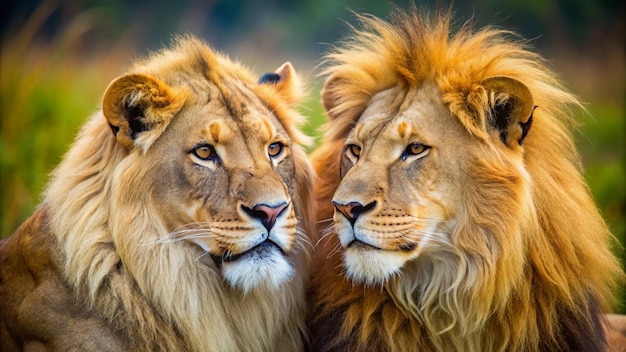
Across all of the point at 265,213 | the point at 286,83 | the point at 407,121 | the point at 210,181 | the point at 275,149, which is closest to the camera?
the point at 265,213

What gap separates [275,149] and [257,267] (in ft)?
1.77

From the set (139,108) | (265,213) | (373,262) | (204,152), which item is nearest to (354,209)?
(373,262)

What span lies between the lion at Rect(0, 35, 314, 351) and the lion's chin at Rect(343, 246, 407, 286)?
0.76 feet

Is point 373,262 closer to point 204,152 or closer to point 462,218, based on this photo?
point 462,218

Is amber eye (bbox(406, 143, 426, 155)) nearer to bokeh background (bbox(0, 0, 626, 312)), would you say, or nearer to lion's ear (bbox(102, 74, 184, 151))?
lion's ear (bbox(102, 74, 184, 151))

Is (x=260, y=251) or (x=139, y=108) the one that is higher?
(x=139, y=108)

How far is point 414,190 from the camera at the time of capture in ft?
9.75

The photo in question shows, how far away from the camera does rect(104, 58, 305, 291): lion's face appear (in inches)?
114

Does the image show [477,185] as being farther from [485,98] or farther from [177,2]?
[177,2]

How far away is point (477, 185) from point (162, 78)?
1.24 meters

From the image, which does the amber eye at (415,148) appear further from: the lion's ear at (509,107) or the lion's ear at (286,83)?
the lion's ear at (286,83)

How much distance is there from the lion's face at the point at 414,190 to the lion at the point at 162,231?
256 millimetres

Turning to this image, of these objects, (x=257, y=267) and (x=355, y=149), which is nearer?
(x=257, y=267)

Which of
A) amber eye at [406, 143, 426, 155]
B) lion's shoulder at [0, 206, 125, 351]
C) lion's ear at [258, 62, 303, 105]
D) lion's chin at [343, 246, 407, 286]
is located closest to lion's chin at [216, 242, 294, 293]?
lion's chin at [343, 246, 407, 286]
